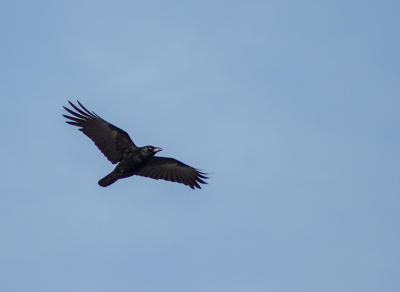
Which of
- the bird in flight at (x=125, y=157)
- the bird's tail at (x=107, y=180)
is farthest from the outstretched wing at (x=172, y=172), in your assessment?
the bird's tail at (x=107, y=180)

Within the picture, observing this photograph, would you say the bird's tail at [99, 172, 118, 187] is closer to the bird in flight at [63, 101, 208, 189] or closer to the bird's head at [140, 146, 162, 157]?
the bird in flight at [63, 101, 208, 189]

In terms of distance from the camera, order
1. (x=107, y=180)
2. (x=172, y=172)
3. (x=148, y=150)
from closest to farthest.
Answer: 1. (x=148, y=150)
2. (x=107, y=180)
3. (x=172, y=172)

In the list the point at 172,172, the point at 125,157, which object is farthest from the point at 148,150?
the point at 172,172

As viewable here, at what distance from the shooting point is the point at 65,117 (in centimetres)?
2045

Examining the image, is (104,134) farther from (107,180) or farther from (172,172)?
(172,172)

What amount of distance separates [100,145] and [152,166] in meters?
2.48

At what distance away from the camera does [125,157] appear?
1970 cm

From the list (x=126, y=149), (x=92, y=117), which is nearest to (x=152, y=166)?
(x=126, y=149)

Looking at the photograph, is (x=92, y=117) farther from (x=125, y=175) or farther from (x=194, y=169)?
(x=194, y=169)

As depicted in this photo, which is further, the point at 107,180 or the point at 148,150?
the point at 107,180

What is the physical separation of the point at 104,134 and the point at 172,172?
354cm

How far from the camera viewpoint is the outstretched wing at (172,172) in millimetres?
20547

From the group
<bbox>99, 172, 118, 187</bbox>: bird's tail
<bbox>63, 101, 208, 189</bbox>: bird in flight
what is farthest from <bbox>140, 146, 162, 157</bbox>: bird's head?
<bbox>99, 172, 118, 187</bbox>: bird's tail

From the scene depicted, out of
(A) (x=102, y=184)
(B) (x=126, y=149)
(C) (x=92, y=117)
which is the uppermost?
(C) (x=92, y=117)
